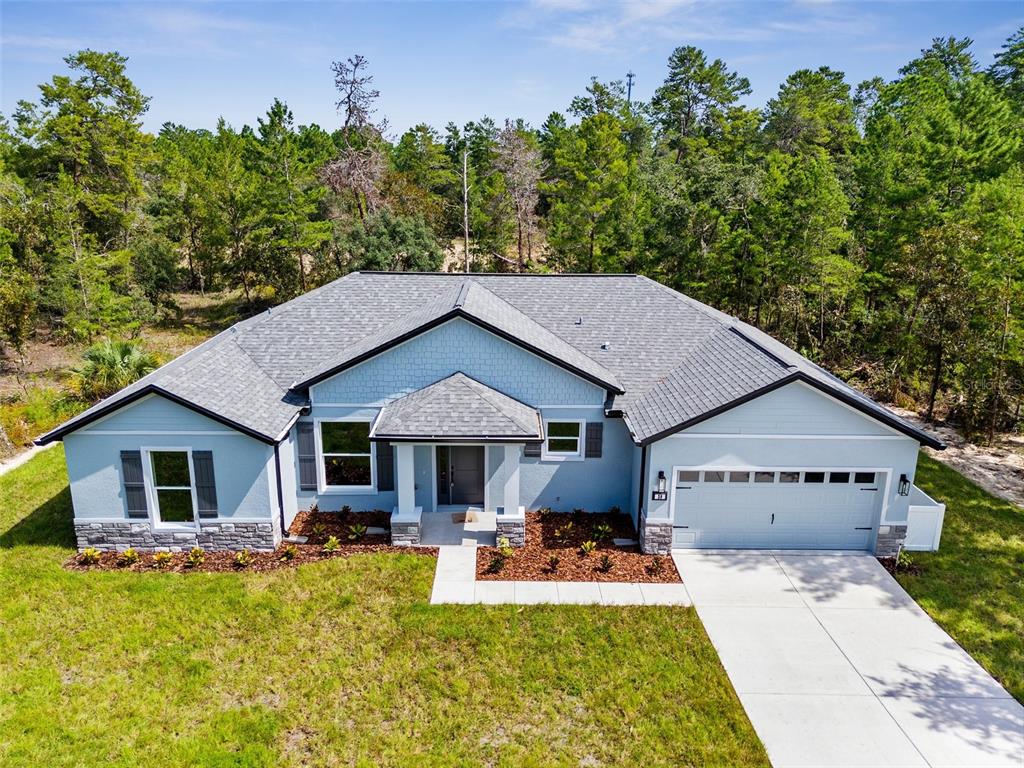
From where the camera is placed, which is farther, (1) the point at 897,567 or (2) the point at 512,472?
(2) the point at 512,472

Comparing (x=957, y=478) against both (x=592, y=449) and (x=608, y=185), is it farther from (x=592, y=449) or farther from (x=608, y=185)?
(x=608, y=185)

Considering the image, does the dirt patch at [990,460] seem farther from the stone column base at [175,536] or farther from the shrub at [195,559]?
the shrub at [195,559]

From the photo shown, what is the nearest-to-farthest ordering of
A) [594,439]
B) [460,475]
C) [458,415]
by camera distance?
[458,415], [594,439], [460,475]

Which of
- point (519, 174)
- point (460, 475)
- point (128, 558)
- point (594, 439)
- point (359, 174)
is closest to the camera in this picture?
point (128, 558)

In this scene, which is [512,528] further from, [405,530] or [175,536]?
[175,536]

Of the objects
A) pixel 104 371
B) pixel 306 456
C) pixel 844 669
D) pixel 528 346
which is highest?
pixel 528 346

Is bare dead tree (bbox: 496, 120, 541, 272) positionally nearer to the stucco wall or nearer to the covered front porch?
the covered front porch

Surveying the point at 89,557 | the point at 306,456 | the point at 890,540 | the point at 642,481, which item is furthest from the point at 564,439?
the point at 89,557

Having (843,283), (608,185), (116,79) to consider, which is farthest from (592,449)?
(116,79)
